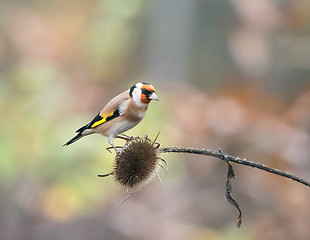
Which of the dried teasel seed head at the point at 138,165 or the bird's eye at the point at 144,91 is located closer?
the bird's eye at the point at 144,91

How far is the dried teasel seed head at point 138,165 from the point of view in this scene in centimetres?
237

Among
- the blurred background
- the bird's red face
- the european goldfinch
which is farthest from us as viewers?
the blurred background

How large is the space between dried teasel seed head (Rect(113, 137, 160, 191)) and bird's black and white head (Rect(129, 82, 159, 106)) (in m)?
0.18

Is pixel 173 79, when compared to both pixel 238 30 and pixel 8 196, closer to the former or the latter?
pixel 238 30

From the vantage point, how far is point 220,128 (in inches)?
341

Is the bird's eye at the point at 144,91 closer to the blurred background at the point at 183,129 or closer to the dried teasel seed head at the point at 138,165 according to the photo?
the dried teasel seed head at the point at 138,165

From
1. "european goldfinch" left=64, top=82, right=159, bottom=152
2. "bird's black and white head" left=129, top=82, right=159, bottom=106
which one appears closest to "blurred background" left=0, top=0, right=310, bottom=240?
"european goldfinch" left=64, top=82, right=159, bottom=152

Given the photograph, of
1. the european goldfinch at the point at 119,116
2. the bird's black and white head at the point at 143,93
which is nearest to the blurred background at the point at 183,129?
the european goldfinch at the point at 119,116

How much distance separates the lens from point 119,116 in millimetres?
2389

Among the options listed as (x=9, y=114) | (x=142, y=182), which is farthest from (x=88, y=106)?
(x=142, y=182)

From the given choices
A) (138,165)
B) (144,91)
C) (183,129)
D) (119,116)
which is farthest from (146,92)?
(183,129)

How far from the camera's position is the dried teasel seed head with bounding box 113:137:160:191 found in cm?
237

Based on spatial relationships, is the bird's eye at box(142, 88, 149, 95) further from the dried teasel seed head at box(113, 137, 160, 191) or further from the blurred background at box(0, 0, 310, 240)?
the blurred background at box(0, 0, 310, 240)

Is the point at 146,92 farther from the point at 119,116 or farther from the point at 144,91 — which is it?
the point at 119,116
